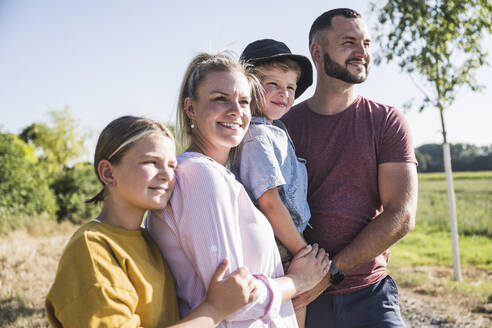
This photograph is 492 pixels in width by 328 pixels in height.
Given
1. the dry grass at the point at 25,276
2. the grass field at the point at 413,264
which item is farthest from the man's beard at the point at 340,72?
the dry grass at the point at 25,276

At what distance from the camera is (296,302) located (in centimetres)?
239

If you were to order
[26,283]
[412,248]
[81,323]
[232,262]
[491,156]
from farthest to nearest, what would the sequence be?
[491,156], [412,248], [26,283], [232,262], [81,323]

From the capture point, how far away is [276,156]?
2.49 metres

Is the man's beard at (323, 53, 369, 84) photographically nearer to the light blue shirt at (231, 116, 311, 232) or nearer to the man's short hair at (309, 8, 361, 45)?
the man's short hair at (309, 8, 361, 45)

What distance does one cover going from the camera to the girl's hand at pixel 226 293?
1762mm

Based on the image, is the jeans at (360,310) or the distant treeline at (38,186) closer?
the jeans at (360,310)

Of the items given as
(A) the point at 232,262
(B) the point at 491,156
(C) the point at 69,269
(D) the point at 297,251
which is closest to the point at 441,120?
(D) the point at 297,251

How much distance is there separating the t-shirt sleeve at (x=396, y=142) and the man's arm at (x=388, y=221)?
0.05 m

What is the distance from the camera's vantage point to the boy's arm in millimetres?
2299

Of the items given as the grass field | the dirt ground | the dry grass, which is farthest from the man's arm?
the dry grass

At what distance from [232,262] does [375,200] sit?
148 cm

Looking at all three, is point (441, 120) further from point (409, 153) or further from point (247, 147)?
point (247, 147)

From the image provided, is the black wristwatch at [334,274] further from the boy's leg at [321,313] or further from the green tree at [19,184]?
the green tree at [19,184]

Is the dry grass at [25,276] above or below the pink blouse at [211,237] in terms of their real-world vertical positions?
below
